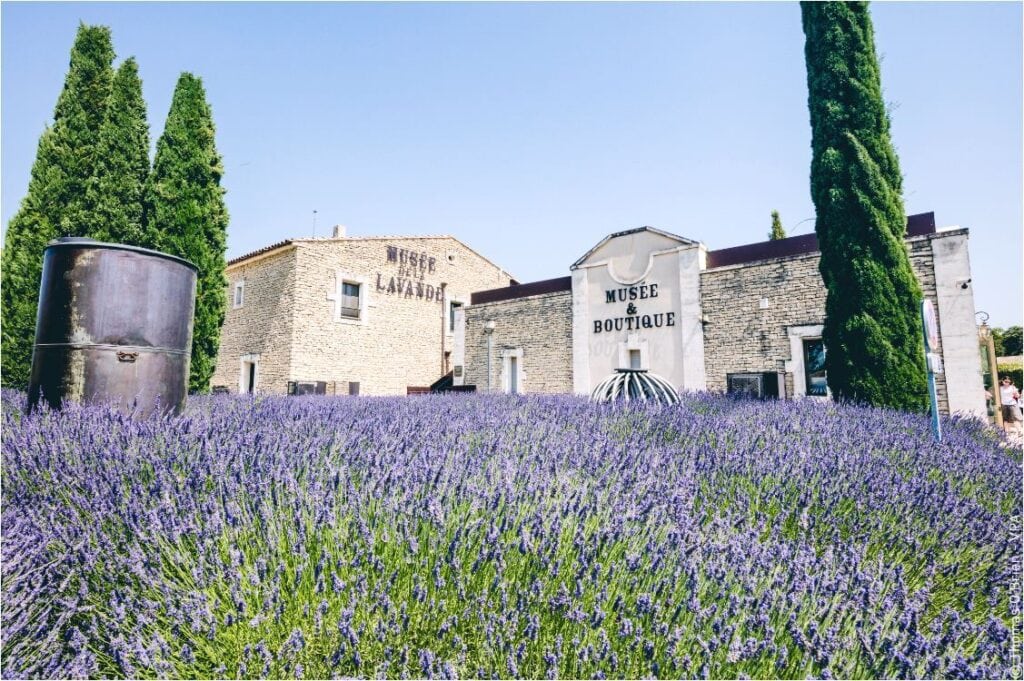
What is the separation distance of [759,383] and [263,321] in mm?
14805

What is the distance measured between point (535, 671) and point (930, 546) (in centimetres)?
191

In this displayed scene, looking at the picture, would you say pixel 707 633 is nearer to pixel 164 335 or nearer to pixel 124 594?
pixel 124 594

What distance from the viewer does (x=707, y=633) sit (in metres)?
1.38

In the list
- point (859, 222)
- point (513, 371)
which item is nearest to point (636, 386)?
point (859, 222)

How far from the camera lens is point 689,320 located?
40.5ft

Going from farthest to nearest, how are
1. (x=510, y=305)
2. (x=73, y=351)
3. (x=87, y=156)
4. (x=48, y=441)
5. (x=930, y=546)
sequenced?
1. (x=510, y=305)
2. (x=87, y=156)
3. (x=73, y=351)
4. (x=48, y=441)
5. (x=930, y=546)

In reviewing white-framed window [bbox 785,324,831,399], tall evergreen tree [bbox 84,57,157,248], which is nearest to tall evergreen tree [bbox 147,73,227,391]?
tall evergreen tree [bbox 84,57,157,248]

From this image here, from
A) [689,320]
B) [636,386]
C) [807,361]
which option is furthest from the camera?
[689,320]

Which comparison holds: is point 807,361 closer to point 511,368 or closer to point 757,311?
point 757,311

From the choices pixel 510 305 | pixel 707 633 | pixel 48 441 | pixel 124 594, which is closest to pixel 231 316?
pixel 510 305

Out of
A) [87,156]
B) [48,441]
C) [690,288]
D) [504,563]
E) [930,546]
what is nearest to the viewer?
[504,563]

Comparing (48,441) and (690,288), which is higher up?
(690,288)

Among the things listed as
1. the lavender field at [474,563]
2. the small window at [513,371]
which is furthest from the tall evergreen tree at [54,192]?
the small window at [513,371]

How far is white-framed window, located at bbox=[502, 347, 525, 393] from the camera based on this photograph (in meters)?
15.3
